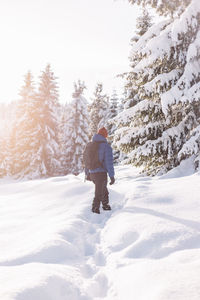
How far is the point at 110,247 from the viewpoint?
412 cm

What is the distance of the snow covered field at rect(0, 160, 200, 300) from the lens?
104 inches

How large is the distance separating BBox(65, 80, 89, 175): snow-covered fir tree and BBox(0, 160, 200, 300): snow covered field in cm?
2360

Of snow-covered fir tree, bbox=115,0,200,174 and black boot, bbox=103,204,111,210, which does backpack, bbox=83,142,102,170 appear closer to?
black boot, bbox=103,204,111,210

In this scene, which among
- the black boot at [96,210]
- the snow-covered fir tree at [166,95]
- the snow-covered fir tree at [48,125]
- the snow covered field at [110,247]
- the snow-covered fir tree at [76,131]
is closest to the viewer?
the snow covered field at [110,247]

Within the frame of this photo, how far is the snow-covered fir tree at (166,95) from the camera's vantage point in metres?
7.19

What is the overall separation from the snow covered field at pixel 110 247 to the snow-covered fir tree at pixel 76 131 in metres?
23.6

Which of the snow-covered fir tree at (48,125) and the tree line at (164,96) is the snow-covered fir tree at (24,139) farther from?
the tree line at (164,96)

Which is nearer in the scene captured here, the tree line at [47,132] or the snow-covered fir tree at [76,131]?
the tree line at [47,132]

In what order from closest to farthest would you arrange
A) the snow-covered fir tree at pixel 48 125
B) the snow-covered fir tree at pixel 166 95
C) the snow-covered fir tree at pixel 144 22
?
the snow-covered fir tree at pixel 166 95
the snow-covered fir tree at pixel 144 22
the snow-covered fir tree at pixel 48 125

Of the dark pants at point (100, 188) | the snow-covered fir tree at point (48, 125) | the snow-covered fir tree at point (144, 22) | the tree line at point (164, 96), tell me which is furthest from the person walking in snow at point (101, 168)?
the snow-covered fir tree at point (48, 125)

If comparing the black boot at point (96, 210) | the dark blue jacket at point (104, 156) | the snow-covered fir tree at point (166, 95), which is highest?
the snow-covered fir tree at point (166, 95)

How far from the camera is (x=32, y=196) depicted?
877 centimetres

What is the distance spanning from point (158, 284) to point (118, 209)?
141 inches

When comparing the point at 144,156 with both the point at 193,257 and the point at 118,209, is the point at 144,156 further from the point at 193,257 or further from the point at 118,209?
the point at 193,257
